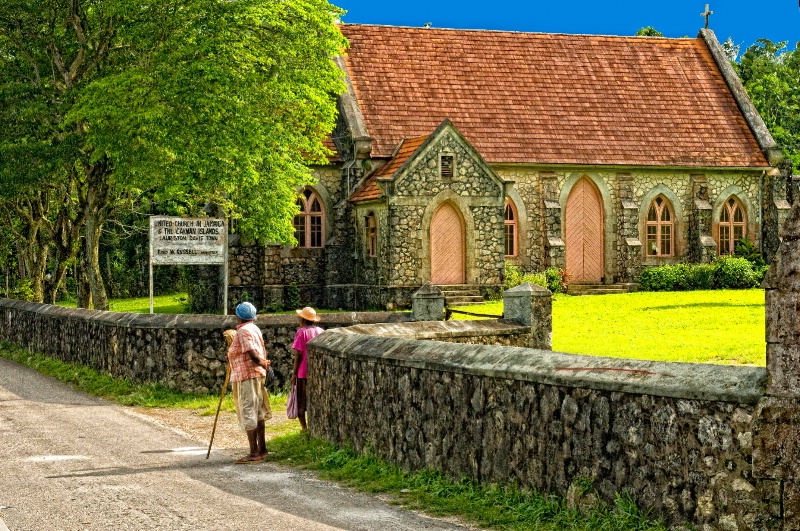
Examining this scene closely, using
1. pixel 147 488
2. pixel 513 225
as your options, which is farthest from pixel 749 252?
pixel 147 488

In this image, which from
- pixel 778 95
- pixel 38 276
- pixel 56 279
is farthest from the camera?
pixel 778 95

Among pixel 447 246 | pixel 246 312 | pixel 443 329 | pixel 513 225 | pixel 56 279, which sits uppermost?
pixel 513 225

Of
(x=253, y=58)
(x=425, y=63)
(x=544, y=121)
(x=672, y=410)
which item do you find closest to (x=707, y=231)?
(x=544, y=121)

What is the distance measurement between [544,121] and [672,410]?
3232 cm

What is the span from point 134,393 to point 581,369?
11.8 metres

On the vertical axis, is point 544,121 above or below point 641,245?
above

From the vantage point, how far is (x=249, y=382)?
13.2m

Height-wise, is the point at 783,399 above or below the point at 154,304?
above

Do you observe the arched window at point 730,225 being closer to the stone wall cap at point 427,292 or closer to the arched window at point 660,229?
the arched window at point 660,229

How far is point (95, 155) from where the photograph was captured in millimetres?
26469

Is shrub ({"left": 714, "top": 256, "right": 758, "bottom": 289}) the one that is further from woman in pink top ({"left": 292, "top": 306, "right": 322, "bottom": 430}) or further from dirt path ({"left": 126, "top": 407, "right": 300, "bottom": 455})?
woman in pink top ({"left": 292, "top": 306, "right": 322, "bottom": 430})

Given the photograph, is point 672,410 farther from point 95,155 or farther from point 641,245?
point 641,245

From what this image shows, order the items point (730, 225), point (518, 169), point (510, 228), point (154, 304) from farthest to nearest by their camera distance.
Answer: point (154, 304)
point (730, 225)
point (510, 228)
point (518, 169)

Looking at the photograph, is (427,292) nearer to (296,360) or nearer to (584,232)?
(296,360)
